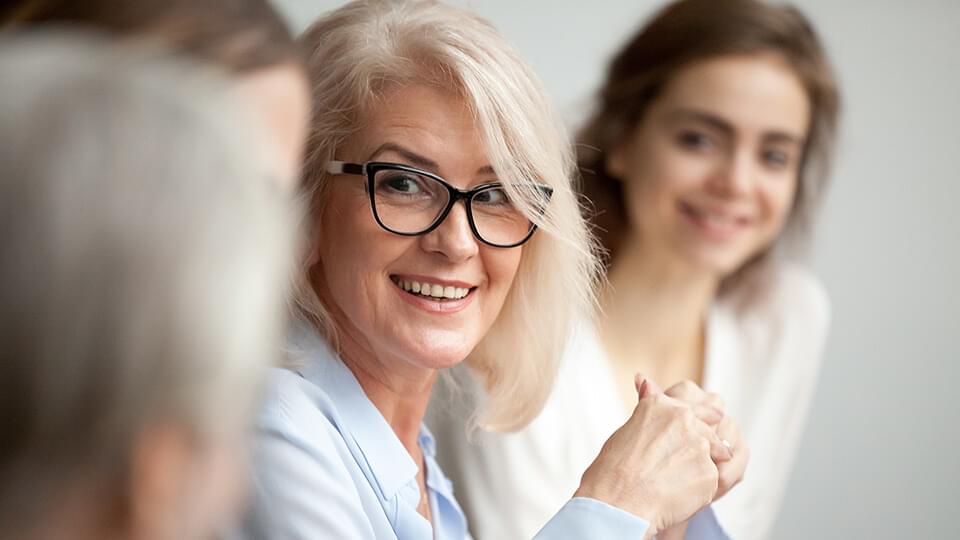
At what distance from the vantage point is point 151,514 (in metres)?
0.52

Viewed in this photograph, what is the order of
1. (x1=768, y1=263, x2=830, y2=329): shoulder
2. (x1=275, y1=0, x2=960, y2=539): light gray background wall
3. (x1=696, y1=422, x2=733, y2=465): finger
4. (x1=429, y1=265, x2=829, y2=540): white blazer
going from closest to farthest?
1. (x1=696, y1=422, x2=733, y2=465): finger
2. (x1=429, y1=265, x2=829, y2=540): white blazer
3. (x1=768, y1=263, x2=830, y2=329): shoulder
4. (x1=275, y1=0, x2=960, y2=539): light gray background wall

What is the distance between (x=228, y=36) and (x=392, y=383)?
0.71 metres

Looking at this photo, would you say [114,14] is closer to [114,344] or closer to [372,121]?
[114,344]

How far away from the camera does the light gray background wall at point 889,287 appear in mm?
2672

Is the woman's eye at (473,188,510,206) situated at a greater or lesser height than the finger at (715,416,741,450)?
greater

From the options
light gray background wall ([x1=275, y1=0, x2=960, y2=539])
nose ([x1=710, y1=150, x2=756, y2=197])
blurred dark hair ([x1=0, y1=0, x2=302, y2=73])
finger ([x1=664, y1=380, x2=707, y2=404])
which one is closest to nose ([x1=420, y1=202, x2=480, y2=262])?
finger ([x1=664, y1=380, x2=707, y2=404])

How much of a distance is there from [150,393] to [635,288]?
168 centimetres

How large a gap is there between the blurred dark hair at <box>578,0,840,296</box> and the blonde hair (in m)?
0.67

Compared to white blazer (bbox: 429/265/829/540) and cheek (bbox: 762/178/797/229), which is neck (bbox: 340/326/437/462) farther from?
cheek (bbox: 762/178/797/229)

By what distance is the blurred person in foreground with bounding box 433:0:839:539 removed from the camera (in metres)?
Result: 1.90

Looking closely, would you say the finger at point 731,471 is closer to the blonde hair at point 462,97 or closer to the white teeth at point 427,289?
the blonde hair at point 462,97

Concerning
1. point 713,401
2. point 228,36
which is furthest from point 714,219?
point 228,36

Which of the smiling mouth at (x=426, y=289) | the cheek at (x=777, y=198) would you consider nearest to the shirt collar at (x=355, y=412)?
the smiling mouth at (x=426, y=289)

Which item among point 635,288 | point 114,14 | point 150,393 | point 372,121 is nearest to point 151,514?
point 150,393
